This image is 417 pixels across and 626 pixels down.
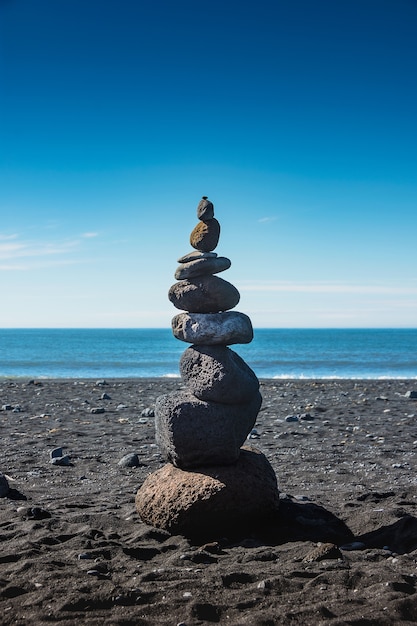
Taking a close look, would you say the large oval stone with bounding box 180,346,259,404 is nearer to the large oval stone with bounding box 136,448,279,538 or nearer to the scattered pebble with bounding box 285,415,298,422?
the large oval stone with bounding box 136,448,279,538

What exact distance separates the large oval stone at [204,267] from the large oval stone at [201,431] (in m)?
1.52

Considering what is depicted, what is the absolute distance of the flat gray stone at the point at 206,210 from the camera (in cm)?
749

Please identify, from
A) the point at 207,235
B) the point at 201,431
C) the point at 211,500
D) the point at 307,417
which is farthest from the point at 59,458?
the point at 307,417

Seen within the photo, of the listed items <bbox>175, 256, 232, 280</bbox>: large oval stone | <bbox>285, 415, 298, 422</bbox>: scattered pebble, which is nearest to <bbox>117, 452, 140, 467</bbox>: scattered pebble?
<bbox>175, 256, 232, 280</bbox>: large oval stone

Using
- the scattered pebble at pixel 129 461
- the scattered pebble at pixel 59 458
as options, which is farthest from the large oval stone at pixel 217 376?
the scattered pebble at pixel 59 458

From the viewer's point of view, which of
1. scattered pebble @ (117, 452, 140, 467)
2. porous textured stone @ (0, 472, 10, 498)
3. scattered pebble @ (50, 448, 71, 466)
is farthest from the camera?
scattered pebble @ (50, 448, 71, 466)

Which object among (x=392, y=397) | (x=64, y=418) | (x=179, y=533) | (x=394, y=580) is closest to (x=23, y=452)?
(x=64, y=418)

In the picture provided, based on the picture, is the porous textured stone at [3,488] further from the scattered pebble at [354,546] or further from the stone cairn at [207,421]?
the scattered pebble at [354,546]

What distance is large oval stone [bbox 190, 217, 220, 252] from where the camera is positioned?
7.54 meters

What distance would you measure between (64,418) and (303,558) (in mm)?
10652

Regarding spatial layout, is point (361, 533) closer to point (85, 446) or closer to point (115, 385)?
point (85, 446)

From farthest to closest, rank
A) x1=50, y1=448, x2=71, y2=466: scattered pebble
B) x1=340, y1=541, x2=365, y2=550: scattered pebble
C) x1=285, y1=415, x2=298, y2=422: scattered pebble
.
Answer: x1=285, y1=415, x2=298, y2=422: scattered pebble → x1=50, y1=448, x2=71, y2=466: scattered pebble → x1=340, y1=541, x2=365, y2=550: scattered pebble

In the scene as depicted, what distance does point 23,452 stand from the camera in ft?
37.1

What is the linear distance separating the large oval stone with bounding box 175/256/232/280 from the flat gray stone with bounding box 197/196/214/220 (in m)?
0.51
